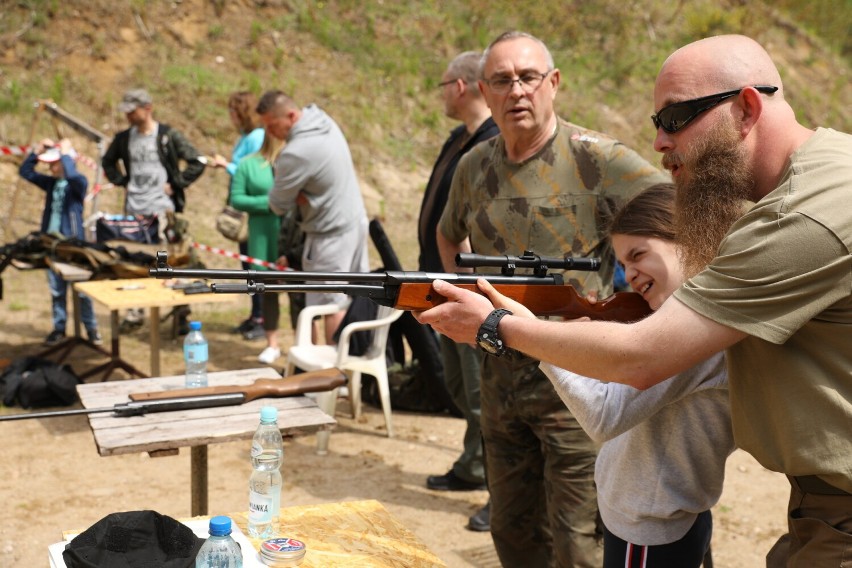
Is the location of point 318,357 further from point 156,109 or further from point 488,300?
point 156,109

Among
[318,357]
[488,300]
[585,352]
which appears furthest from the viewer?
[318,357]

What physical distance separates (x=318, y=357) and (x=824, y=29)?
72.1 feet

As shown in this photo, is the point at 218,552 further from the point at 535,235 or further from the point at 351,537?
→ the point at 535,235

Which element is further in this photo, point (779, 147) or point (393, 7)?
point (393, 7)

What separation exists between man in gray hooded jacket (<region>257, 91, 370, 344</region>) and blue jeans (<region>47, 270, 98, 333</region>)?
260 cm

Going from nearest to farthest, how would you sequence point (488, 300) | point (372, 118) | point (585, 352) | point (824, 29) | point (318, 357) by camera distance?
point (585, 352) → point (488, 300) → point (318, 357) → point (372, 118) → point (824, 29)

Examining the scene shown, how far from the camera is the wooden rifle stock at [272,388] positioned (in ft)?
12.8

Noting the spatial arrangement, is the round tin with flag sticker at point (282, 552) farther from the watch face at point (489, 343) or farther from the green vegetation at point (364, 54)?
the green vegetation at point (364, 54)

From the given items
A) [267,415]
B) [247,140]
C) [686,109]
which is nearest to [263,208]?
[247,140]

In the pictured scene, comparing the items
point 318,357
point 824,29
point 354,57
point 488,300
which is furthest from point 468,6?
point 488,300

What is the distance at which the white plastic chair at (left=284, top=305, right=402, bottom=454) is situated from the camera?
623cm

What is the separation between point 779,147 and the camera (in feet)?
6.34

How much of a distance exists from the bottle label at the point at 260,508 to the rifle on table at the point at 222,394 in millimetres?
1172

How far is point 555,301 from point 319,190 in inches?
177
